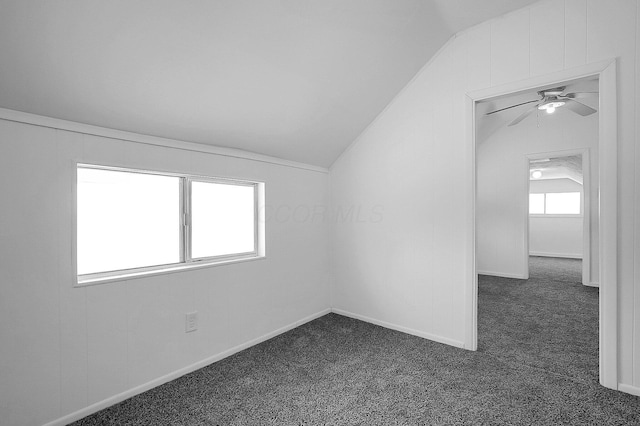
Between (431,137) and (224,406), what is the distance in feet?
8.38

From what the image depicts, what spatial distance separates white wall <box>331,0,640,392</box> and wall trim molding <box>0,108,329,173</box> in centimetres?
107

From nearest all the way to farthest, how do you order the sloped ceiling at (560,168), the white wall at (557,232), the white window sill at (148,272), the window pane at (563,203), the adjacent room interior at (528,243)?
the white window sill at (148,272) < the adjacent room interior at (528,243) < the sloped ceiling at (560,168) < the white wall at (557,232) < the window pane at (563,203)

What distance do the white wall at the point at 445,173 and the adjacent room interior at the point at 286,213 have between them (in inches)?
0.6

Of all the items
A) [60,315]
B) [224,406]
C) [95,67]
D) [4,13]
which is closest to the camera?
[4,13]

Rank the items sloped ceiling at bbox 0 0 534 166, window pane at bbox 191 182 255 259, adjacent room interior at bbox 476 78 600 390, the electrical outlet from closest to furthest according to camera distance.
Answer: sloped ceiling at bbox 0 0 534 166 < the electrical outlet < window pane at bbox 191 182 255 259 < adjacent room interior at bbox 476 78 600 390

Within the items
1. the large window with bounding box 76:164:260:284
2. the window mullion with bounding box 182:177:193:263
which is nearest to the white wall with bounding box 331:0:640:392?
the large window with bounding box 76:164:260:284

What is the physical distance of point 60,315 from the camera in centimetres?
173

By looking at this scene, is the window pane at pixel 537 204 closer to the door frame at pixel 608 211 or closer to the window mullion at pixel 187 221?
the door frame at pixel 608 211

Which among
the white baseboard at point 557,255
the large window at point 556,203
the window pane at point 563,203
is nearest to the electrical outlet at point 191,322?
the white baseboard at point 557,255

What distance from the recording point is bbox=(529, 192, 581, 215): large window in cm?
844

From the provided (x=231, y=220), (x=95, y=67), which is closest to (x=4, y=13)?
(x=95, y=67)

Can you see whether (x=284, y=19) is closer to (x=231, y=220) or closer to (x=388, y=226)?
(x=231, y=220)

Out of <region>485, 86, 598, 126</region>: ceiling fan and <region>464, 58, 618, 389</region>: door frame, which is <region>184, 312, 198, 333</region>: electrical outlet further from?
<region>485, 86, 598, 126</region>: ceiling fan

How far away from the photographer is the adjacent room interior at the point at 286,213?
1.64 m
